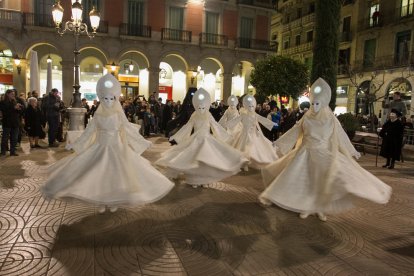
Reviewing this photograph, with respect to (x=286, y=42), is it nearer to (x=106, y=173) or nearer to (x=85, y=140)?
(x=85, y=140)

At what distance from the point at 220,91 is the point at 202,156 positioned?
2233 centimetres

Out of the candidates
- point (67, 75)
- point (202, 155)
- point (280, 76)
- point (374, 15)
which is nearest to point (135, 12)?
point (67, 75)

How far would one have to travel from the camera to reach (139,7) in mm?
25594

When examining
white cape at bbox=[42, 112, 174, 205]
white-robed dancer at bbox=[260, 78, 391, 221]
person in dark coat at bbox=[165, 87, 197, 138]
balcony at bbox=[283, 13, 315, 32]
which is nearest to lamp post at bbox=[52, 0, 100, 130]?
person in dark coat at bbox=[165, 87, 197, 138]

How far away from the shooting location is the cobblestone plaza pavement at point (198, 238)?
3.62m

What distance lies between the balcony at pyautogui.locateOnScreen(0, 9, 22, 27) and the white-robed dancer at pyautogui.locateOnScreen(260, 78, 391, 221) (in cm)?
2264

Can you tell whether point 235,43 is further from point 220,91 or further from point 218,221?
point 218,221

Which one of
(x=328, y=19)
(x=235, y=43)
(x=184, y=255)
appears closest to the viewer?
(x=184, y=255)

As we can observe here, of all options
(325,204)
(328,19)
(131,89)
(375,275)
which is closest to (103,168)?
(325,204)

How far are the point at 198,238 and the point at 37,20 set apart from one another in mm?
23432

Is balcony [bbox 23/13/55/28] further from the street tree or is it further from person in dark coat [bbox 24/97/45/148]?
person in dark coat [bbox 24/97/45/148]

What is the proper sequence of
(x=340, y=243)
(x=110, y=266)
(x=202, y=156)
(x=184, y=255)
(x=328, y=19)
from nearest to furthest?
1. (x=110, y=266)
2. (x=184, y=255)
3. (x=340, y=243)
4. (x=202, y=156)
5. (x=328, y=19)

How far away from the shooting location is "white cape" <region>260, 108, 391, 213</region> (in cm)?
484

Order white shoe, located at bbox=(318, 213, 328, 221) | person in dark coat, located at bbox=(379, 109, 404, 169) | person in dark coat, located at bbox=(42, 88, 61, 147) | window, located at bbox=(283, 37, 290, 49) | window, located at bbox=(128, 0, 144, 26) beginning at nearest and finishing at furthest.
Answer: white shoe, located at bbox=(318, 213, 328, 221) → person in dark coat, located at bbox=(379, 109, 404, 169) → person in dark coat, located at bbox=(42, 88, 61, 147) → window, located at bbox=(128, 0, 144, 26) → window, located at bbox=(283, 37, 290, 49)
